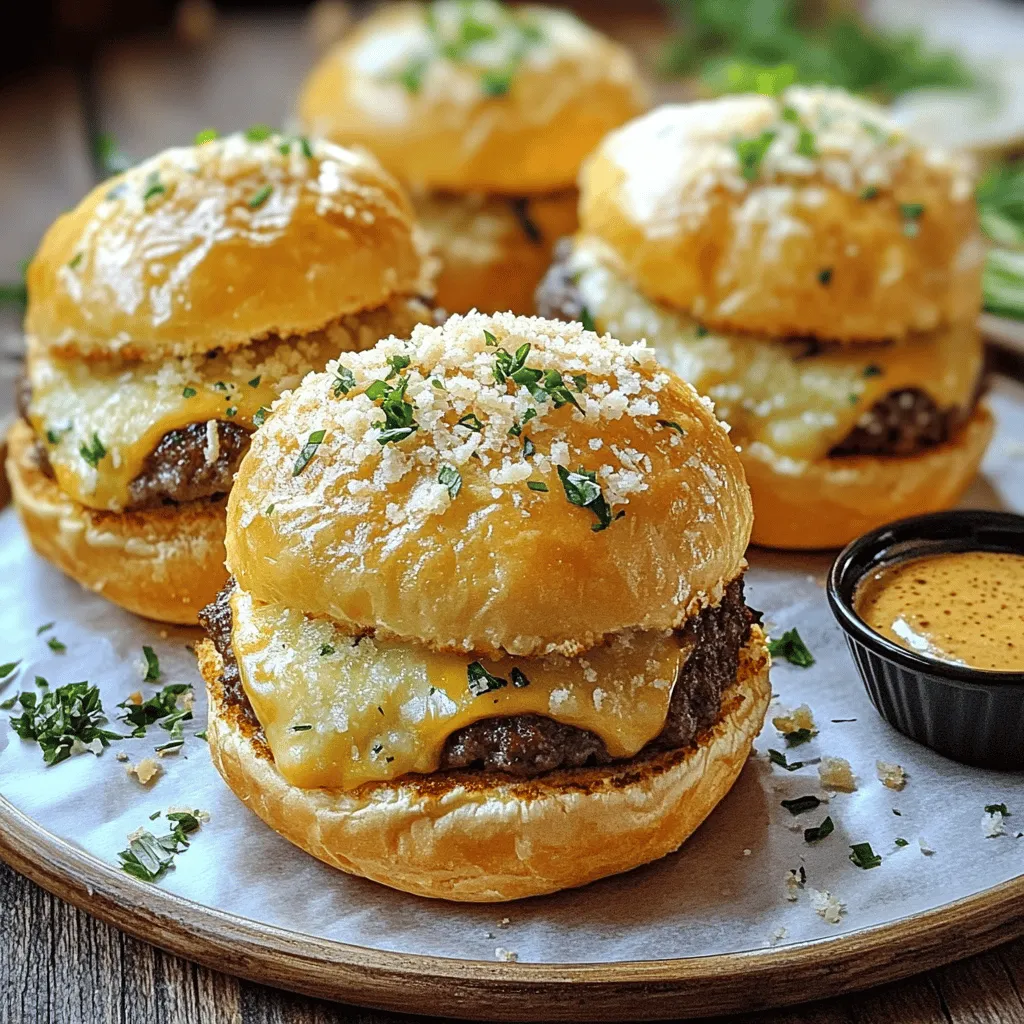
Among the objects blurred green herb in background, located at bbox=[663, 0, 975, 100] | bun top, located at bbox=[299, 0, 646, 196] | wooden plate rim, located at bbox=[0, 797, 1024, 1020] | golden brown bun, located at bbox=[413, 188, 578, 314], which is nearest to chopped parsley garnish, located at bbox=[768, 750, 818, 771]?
wooden plate rim, located at bbox=[0, 797, 1024, 1020]

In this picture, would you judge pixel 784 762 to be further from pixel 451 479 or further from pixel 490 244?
pixel 490 244

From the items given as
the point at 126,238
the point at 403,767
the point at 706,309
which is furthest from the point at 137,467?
the point at 706,309

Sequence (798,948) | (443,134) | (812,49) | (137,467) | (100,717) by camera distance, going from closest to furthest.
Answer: (798,948)
(100,717)
(137,467)
(443,134)
(812,49)

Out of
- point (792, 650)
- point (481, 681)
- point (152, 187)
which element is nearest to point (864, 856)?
point (792, 650)

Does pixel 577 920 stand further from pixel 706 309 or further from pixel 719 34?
pixel 719 34

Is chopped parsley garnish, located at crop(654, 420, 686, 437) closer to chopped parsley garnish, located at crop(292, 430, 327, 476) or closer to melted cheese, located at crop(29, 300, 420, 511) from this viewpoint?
chopped parsley garnish, located at crop(292, 430, 327, 476)
